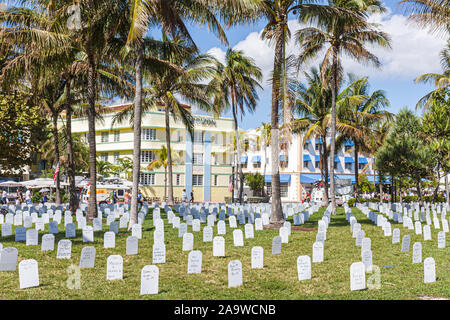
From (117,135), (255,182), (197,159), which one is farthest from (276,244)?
(117,135)

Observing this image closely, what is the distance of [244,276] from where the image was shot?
27.2ft

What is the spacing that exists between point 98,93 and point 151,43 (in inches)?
204

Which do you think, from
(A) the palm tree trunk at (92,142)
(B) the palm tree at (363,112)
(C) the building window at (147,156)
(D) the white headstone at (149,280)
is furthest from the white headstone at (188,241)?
(C) the building window at (147,156)

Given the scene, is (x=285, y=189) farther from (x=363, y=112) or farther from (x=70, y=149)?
(x=70, y=149)

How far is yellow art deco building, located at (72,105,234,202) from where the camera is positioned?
50.0 metres

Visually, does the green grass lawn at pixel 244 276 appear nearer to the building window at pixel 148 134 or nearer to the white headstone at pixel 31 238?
the white headstone at pixel 31 238

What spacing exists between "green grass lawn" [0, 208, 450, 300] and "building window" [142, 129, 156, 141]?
37.8m

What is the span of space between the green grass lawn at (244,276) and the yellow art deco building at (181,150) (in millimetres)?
37652

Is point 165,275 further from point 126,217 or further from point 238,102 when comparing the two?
point 238,102

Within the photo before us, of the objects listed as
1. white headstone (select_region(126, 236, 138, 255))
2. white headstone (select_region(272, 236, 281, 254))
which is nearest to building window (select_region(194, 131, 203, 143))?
white headstone (select_region(126, 236, 138, 255))

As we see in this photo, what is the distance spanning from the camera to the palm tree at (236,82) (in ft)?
93.5

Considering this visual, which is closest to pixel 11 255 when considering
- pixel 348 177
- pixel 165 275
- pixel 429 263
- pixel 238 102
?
pixel 165 275

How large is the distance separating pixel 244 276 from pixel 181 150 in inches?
1738

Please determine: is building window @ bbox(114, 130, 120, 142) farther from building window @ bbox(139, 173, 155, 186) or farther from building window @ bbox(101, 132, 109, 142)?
building window @ bbox(139, 173, 155, 186)
